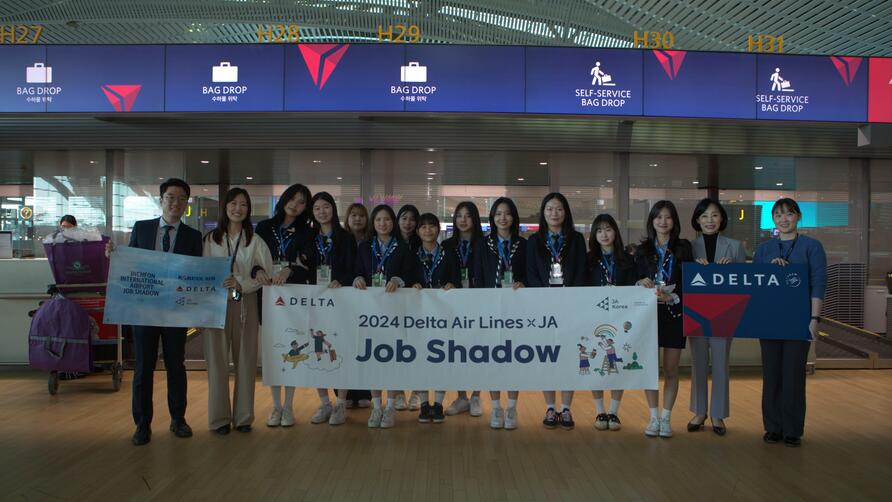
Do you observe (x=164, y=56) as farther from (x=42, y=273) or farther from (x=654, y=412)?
(x=654, y=412)

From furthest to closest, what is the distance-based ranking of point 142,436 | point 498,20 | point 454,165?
point 498,20, point 454,165, point 142,436

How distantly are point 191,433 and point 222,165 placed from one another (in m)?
5.16

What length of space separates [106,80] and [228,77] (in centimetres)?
135

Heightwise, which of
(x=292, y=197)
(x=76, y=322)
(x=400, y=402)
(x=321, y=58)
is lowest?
(x=400, y=402)

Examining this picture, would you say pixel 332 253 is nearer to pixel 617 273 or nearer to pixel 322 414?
pixel 322 414

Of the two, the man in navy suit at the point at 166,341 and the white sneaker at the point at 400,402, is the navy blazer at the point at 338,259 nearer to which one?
the man in navy suit at the point at 166,341

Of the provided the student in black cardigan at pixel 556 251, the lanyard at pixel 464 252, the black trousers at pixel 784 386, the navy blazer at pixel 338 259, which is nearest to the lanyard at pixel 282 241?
the navy blazer at pixel 338 259

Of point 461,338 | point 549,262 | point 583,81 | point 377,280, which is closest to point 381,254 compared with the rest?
point 377,280

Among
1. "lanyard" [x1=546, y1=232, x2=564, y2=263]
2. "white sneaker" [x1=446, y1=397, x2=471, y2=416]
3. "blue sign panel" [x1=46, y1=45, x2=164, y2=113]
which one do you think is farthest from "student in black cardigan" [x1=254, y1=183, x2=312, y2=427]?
"blue sign panel" [x1=46, y1=45, x2=164, y2=113]

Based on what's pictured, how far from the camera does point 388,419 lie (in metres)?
5.00

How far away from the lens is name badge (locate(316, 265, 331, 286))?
4.86m

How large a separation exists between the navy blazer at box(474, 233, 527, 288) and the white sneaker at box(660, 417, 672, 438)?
1443mm

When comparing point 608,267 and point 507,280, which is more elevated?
point 608,267

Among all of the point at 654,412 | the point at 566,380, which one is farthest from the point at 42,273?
the point at 654,412
